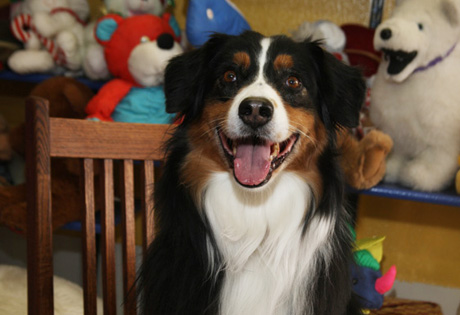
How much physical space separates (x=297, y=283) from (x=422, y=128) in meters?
0.76

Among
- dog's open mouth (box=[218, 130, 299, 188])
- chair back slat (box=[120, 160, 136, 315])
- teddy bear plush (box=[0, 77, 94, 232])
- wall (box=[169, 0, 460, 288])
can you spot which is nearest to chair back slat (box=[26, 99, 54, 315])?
chair back slat (box=[120, 160, 136, 315])

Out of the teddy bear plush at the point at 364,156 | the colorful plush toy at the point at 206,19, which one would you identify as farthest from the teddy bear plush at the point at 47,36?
the teddy bear plush at the point at 364,156

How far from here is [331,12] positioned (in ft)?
6.53

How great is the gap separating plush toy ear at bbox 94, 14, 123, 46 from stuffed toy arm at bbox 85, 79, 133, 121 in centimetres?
17

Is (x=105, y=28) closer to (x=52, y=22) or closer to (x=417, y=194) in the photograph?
(x=52, y=22)

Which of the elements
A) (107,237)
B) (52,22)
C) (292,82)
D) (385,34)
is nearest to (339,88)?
(292,82)

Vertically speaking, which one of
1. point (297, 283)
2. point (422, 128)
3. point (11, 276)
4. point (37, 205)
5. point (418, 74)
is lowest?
point (11, 276)

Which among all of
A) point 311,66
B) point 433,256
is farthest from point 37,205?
point 433,256

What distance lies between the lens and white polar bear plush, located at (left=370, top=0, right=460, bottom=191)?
147 cm

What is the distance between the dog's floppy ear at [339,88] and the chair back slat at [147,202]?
51 centimetres

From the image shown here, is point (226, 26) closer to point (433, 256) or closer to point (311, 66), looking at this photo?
Result: point (311, 66)

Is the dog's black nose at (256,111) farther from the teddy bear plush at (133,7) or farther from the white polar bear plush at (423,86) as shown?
the teddy bear plush at (133,7)

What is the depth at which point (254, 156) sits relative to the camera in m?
→ 1.09

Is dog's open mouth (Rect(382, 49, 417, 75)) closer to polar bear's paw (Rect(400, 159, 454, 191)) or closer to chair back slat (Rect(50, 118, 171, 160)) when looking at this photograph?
polar bear's paw (Rect(400, 159, 454, 191))
